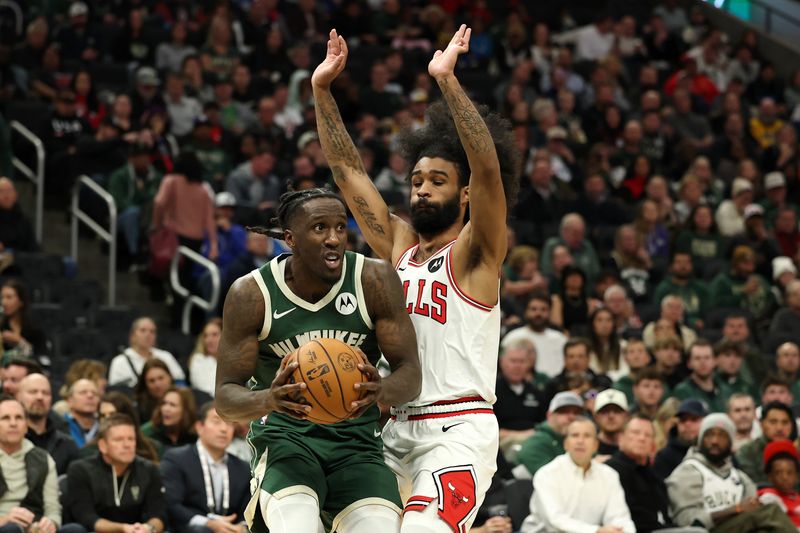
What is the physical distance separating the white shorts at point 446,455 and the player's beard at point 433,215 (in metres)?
0.80

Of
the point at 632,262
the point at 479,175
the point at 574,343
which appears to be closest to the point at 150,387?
the point at 574,343

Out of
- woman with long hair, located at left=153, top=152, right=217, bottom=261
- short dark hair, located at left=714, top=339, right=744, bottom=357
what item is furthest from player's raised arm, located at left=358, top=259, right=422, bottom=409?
woman with long hair, located at left=153, top=152, right=217, bottom=261

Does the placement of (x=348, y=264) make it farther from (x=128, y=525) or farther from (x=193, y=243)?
(x=193, y=243)

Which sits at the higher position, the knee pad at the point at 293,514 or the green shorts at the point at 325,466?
the green shorts at the point at 325,466

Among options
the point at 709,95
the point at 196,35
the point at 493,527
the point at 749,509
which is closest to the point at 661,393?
the point at 749,509

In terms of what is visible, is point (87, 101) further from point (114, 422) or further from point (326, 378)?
point (326, 378)

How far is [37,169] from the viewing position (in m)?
15.4

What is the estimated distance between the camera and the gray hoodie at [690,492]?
1059 cm

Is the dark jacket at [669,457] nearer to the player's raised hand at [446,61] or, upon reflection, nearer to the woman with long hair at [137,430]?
the woman with long hair at [137,430]

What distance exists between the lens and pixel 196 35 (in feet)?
59.7

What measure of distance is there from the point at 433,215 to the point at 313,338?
919mm

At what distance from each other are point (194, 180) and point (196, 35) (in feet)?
15.5

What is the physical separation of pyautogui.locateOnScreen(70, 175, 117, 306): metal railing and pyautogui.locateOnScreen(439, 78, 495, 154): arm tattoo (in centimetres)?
854

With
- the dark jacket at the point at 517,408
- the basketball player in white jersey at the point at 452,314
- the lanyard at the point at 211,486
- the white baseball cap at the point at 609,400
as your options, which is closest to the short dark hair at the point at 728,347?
the dark jacket at the point at 517,408
